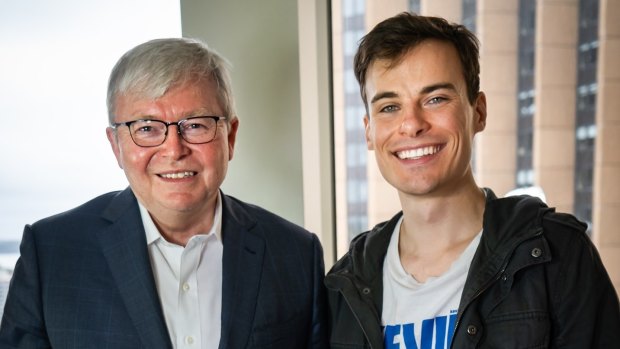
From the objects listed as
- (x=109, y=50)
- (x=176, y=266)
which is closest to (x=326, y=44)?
(x=109, y=50)

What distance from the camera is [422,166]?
4.84 ft

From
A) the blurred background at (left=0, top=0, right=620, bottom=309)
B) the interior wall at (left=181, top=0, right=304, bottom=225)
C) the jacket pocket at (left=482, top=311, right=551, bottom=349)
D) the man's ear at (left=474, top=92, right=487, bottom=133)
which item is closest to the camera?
the jacket pocket at (left=482, top=311, right=551, bottom=349)

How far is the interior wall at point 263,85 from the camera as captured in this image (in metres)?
2.23

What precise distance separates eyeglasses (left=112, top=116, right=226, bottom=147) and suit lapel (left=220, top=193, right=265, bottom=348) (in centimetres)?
30

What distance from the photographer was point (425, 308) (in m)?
1.43

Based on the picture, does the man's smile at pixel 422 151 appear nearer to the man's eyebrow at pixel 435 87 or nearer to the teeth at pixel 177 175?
the man's eyebrow at pixel 435 87

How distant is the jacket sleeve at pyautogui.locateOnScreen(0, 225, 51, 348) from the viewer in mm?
1407

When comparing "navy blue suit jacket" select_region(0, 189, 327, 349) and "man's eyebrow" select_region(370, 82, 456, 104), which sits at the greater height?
"man's eyebrow" select_region(370, 82, 456, 104)

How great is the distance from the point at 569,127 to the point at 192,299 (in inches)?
76.8

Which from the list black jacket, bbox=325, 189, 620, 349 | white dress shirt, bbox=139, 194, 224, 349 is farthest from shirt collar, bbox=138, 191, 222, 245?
black jacket, bbox=325, 189, 620, 349

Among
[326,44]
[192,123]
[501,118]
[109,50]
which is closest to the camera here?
[192,123]

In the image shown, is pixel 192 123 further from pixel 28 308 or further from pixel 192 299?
pixel 28 308

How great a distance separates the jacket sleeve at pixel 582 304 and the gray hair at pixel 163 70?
0.96 metres

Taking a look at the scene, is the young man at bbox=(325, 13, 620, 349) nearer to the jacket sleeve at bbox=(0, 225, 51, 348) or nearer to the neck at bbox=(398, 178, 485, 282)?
the neck at bbox=(398, 178, 485, 282)
